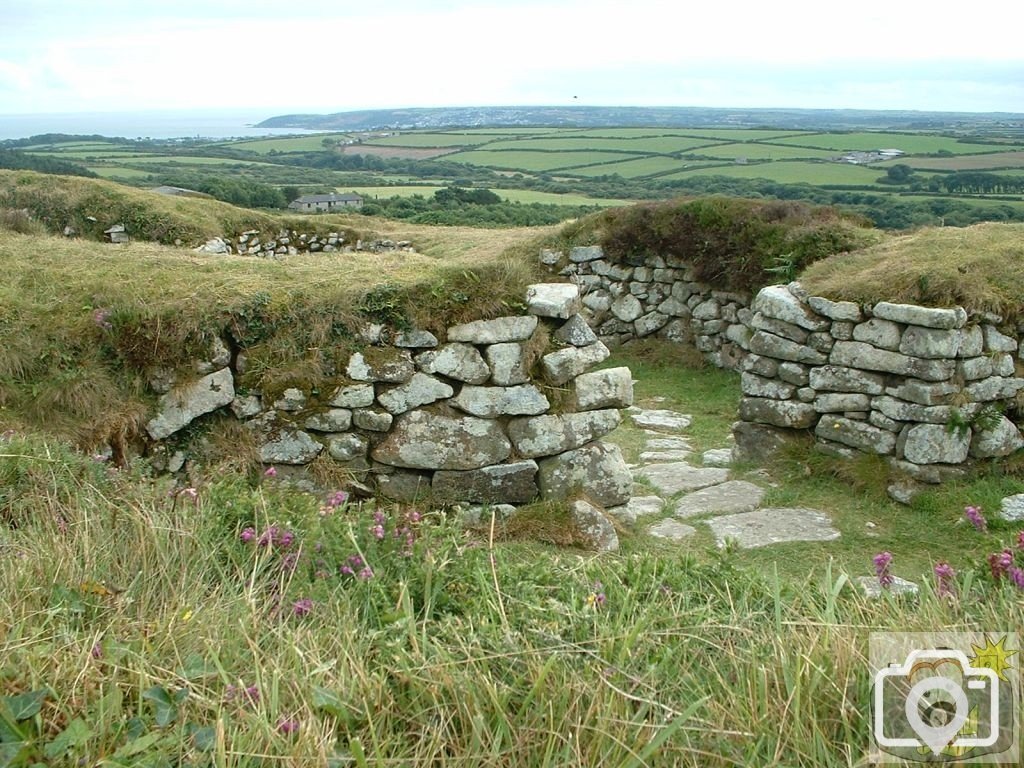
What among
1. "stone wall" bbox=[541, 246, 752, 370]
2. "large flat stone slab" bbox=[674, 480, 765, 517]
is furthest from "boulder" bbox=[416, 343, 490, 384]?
"stone wall" bbox=[541, 246, 752, 370]

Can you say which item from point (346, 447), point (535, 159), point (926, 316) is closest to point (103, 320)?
point (346, 447)

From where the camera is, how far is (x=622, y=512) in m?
6.35

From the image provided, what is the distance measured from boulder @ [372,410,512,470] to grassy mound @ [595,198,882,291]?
6.31 meters

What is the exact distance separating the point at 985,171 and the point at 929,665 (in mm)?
29860

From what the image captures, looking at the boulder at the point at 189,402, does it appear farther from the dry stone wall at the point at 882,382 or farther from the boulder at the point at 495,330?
the dry stone wall at the point at 882,382

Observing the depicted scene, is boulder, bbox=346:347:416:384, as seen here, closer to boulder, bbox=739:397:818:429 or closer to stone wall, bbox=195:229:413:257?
boulder, bbox=739:397:818:429

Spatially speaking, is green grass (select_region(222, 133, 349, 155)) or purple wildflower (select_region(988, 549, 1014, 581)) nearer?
purple wildflower (select_region(988, 549, 1014, 581))

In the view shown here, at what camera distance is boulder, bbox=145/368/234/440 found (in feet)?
18.1

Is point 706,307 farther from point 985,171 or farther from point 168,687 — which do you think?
point 985,171

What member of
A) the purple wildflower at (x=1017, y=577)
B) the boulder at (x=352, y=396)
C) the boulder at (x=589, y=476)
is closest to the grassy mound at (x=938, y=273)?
the boulder at (x=589, y=476)

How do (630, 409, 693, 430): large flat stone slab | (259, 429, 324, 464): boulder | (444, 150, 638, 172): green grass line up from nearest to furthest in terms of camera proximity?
(259, 429, 324, 464): boulder < (630, 409, 693, 430): large flat stone slab < (444, 150, 638, 172): green grass

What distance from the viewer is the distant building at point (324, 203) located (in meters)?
20.5

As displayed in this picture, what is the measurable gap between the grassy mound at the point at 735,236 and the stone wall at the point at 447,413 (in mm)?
5739

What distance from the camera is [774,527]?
22.6 ft
